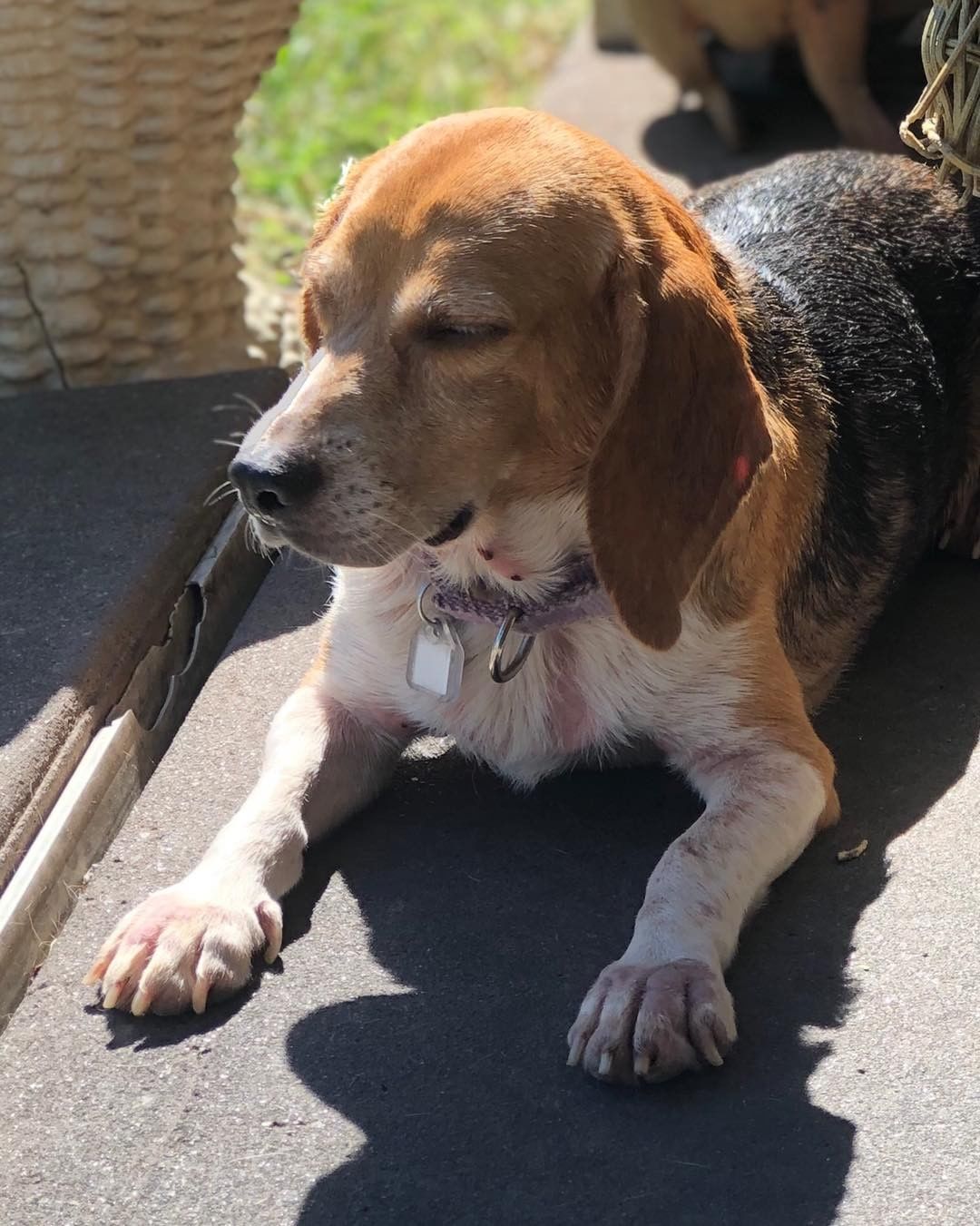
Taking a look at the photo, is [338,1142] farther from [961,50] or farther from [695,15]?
[695,15]

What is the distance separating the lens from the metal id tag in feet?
10.6

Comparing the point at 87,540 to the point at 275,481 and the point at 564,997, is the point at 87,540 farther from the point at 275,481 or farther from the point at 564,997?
the point at 564,997

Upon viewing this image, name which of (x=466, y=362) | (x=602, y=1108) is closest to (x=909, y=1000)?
(x=602, y=1108)

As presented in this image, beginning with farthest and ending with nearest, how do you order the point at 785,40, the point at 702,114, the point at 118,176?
1. the point at 702,114
2. the point at 785,40
3. the point at 118,176

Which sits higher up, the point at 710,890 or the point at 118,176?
the point at 118,176

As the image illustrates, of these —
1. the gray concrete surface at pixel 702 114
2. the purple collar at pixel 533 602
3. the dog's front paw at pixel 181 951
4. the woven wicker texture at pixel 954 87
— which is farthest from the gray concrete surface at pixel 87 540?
the gray concrete surface at pixel 702 114

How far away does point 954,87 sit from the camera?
3156 mm

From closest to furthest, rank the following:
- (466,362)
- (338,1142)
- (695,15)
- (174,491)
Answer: (338,1142), (466,362), (174,491), (695,15)

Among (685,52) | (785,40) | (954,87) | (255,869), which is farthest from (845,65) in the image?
(255,869)

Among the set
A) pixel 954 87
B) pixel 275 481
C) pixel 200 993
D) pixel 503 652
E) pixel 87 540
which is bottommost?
pixel 87 540

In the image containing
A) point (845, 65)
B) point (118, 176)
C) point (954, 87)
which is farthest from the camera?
point (845, 65)

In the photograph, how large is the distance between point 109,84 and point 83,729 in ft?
6.50

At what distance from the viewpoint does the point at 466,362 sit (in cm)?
279

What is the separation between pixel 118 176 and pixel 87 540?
1210 mm
